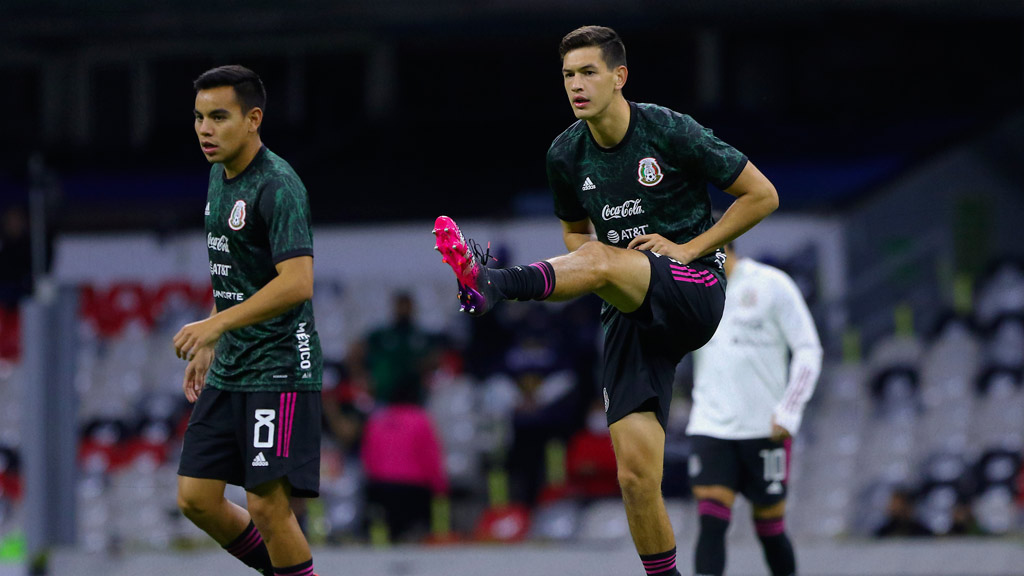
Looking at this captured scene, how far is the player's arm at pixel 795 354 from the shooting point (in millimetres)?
6498

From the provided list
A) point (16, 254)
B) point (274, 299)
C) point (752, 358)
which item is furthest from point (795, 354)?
point (16, 254)

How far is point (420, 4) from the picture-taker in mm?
13766

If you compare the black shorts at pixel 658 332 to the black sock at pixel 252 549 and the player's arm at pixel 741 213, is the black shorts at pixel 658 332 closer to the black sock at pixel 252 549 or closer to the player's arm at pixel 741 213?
the player's arm at pixel 741 213

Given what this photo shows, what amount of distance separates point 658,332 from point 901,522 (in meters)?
6.35

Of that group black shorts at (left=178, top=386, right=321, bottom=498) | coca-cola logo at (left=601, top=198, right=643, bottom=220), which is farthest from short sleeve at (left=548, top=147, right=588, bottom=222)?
black shorts at (left=178, top=386, right=321, bottom=498)

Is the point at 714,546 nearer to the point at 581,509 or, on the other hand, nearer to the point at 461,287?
the point at 461,287

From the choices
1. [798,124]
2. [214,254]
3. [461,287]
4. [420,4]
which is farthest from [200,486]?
[798,124]

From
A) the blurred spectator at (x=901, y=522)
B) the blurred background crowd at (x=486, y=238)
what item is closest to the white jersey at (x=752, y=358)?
the blurred background crowd at (x=486, y=238)

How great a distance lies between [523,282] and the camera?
4.68 meters

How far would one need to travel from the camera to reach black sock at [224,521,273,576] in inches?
207

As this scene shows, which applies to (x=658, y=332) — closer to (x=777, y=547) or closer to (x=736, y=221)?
(x=736, y=221)

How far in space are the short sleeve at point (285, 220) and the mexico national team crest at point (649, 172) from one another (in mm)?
1232

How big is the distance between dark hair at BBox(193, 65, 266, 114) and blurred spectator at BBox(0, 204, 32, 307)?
9.63 m

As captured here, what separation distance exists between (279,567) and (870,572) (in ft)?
16.3
